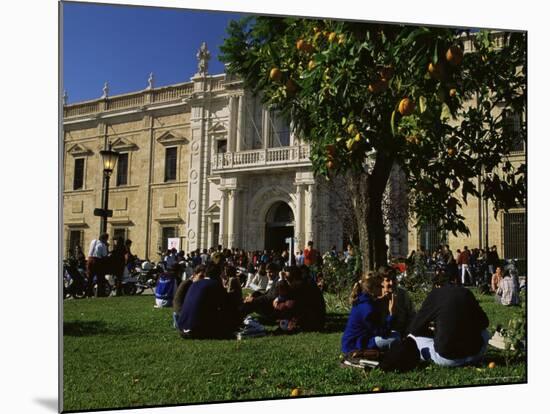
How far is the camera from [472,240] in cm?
591

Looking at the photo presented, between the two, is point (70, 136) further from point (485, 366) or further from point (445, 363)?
point (485, 366)

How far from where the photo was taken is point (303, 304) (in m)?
5.59

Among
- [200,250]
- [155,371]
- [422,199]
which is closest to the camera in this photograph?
[155,371]

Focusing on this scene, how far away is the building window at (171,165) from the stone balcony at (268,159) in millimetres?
393

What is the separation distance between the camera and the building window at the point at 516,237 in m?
6.08

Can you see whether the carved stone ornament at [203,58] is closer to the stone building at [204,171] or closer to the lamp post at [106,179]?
the stone building at [204,171]

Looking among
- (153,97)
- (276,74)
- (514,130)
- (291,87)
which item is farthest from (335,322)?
(514,130)

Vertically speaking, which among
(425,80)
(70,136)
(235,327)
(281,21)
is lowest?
(235,327)

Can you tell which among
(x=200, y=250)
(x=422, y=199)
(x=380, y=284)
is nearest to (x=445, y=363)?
(x=380, y=284)

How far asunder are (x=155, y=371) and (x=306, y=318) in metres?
1.29

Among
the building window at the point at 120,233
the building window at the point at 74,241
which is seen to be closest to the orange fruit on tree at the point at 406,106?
the building window at the point at 120,233

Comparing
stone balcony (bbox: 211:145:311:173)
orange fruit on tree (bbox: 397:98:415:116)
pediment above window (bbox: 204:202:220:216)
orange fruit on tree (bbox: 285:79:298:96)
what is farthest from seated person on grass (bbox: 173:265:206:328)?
orange fruit on tree (bbox: 397:98:415:116)

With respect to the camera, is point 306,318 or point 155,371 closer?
point 155,371

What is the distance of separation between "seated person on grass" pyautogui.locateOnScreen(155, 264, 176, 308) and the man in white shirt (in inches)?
16.2
